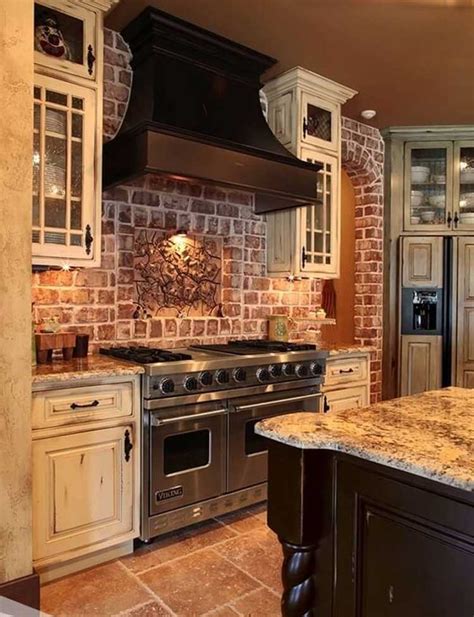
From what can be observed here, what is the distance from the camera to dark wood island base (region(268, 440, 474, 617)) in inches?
43.6

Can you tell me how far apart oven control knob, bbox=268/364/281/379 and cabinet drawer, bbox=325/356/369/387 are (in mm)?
510

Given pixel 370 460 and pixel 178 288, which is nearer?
pixel 370 460

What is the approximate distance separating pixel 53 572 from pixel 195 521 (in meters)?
0.74

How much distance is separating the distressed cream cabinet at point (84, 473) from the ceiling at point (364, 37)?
2007 millimetres

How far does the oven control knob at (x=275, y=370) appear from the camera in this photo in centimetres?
299

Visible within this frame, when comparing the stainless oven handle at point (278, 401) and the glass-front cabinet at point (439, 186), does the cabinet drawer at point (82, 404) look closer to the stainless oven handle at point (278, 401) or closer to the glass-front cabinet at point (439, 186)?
the stainless oven handle at point (278, 401)

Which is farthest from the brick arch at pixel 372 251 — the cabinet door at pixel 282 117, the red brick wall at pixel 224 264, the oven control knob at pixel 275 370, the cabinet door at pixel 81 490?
the cabinet door at pixel 81 490

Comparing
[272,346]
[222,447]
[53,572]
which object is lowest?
[53,572]

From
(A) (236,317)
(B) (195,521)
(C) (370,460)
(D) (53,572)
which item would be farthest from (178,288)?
(C) (370,460)

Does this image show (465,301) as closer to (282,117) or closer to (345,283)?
(345,283)

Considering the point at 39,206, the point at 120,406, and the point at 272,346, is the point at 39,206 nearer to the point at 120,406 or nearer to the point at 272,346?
the point at 120,406

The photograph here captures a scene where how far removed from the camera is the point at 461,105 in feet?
12.8

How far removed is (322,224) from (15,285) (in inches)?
91.4

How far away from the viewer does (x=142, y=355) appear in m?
2.66
